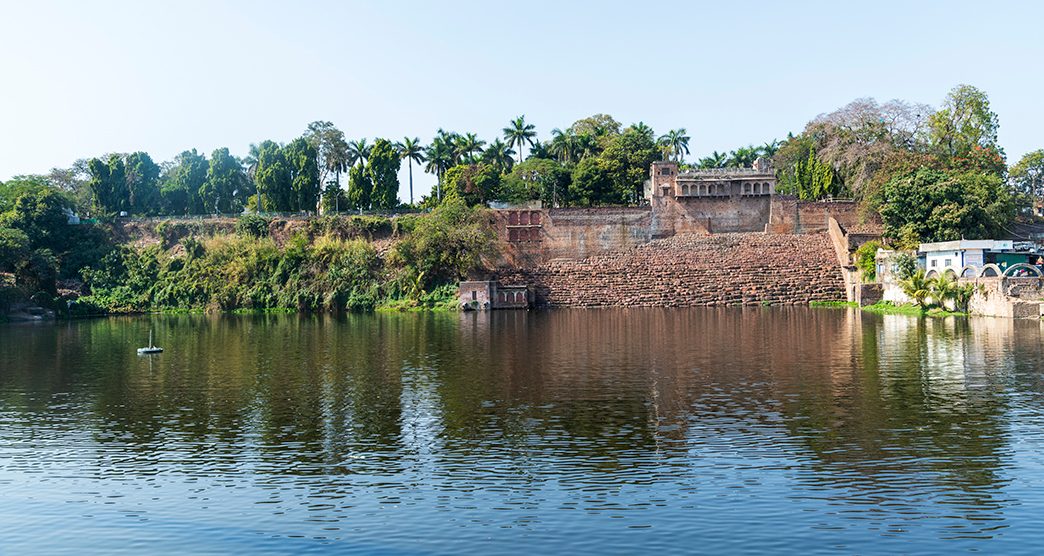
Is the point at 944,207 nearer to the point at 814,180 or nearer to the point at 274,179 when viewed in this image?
the point at 814,180

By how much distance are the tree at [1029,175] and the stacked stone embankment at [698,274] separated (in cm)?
2706

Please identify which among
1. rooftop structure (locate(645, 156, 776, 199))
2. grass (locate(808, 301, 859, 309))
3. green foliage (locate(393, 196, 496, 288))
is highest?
rooftop structure (locate(645, 156, 776, 199))

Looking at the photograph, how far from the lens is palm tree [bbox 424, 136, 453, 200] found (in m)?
79.9

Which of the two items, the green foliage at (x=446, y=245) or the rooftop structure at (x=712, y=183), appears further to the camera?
the rooftop structure at (x=712, y=183)

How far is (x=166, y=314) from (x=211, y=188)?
17554 mm

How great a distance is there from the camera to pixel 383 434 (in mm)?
21062

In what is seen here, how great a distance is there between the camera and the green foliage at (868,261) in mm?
56719

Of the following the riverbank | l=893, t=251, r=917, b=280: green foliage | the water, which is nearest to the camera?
the water

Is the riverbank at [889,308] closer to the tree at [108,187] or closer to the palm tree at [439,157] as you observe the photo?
the palm tree at [439,157]

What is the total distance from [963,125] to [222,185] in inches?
2166

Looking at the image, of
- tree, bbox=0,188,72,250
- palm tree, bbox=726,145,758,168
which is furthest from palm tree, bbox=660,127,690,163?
tree, bbox=0,188,72,250

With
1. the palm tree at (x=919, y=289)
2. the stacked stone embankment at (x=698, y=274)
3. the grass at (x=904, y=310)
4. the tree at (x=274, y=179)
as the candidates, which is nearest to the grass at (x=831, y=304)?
the stacked stone embankment at (x=698, y=274)

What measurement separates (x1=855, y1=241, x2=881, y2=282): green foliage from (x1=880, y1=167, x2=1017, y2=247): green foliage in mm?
1249

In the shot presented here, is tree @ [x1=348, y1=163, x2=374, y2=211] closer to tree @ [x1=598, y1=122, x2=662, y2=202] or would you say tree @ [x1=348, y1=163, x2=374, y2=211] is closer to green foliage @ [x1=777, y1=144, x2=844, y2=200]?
tree @ [x1=598, y1=122, x2=662, y2=202]
